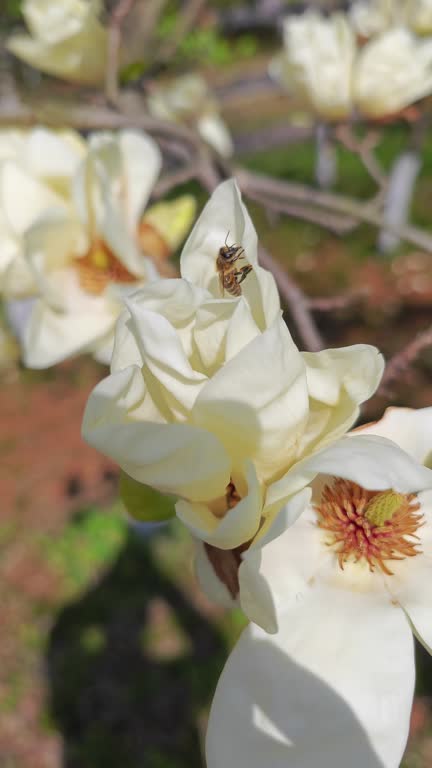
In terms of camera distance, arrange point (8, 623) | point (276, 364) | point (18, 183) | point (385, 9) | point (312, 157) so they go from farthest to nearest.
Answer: point (312, 157) < point (8, 623) < point (385, 9) < point (18, 183) < point (276, 364)

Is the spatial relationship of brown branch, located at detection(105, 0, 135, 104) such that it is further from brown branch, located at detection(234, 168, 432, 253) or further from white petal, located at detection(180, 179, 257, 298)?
white petal, located at detection(180, 179, 257, 298)

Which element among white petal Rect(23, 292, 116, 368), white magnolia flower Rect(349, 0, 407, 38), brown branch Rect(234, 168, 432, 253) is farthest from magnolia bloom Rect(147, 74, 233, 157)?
white petal Rect(23, 292, 116, 368)

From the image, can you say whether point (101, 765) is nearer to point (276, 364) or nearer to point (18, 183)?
point (18, 183)

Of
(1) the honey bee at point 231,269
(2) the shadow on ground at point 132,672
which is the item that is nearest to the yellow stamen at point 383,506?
(1) the honey bee at point 231,269

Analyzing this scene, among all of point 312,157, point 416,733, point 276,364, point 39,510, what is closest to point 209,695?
point 416,733

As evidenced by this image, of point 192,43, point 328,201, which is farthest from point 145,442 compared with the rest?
point 192,43

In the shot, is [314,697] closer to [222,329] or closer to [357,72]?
[222,329]
